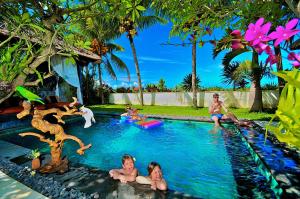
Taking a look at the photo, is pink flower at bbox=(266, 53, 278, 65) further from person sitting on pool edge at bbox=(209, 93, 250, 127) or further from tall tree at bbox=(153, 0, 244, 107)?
person sitting on pool edge at bbox=(209, 93, 250, 127)

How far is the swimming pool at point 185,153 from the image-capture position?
531cm

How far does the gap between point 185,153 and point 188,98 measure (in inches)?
525

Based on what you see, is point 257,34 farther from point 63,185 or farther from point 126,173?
point 63,185

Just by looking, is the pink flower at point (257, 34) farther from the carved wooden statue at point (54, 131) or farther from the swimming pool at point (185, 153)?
the carved wooden statue at point (54, 131)

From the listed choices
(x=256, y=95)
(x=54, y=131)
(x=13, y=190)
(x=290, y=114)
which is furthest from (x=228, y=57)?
(x=290, y=114)

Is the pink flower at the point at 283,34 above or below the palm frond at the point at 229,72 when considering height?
below

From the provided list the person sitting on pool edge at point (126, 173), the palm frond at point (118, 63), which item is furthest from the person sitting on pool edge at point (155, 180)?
the palm frond at point (118, 63)

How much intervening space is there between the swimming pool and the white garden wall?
7.63 m

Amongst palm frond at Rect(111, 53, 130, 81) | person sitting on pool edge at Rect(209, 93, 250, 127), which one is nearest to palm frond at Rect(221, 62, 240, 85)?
person sitting on pool edge at Rect(209, 93, 250, 127)

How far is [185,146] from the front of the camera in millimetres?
9023

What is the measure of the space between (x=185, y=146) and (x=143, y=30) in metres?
16.0

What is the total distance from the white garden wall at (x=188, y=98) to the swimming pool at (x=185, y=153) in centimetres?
763

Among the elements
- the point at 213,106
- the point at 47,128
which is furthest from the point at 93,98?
the point at 47,128

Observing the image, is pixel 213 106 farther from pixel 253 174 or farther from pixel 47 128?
pixel 47 128
